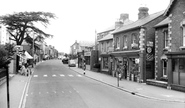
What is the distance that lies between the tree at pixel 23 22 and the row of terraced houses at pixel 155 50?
19450mm

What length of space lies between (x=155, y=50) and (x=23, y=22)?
1190 inches

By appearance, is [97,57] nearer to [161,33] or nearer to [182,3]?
[161,33]

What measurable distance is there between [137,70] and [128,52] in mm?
2919

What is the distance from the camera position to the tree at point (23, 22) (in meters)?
42.4

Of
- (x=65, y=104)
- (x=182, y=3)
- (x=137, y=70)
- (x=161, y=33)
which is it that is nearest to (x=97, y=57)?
(x=137, y=70)

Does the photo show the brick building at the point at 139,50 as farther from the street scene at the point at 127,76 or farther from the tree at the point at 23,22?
the tree at the point at 23,22

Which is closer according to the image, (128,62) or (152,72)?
(152,72)

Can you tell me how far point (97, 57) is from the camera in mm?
44562

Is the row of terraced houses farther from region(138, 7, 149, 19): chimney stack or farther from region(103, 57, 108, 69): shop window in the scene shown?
region(103, 57, 108, 69): shop window

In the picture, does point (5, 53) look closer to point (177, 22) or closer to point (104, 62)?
point (177, 22)

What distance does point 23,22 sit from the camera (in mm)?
44062

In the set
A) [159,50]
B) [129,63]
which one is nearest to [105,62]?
[129,63]

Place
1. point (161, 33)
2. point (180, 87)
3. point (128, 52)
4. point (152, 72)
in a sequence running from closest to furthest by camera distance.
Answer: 1. point (180, 87)
2. point (161, 33)
3. point (152, 72)
4. point (128, 52)

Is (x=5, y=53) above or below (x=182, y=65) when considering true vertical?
above
